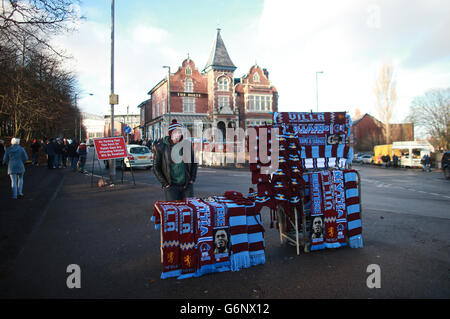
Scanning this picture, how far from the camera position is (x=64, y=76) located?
1109 inches

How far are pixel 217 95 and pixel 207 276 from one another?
135ft

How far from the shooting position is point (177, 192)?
202 inches

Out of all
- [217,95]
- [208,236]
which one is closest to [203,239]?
[208,236]

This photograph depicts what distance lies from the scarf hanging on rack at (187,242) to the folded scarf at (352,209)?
2.64 m

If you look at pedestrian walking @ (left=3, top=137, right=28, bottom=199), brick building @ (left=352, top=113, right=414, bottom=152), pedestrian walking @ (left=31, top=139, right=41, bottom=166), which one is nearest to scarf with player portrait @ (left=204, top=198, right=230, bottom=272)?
pedestrian walking @ (left=3, top=137, right=28, bottom=199)

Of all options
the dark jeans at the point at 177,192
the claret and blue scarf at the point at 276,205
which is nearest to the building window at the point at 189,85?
the dark jeans at the point at 177,192

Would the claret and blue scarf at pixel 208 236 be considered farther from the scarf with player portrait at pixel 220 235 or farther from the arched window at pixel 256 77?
the arched window at pixel 256 77

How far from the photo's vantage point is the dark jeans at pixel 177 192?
5078 millimetres

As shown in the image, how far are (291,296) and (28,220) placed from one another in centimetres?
671

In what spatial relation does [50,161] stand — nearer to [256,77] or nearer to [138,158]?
[138,158]

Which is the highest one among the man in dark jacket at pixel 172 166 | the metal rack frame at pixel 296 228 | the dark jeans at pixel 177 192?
the man in dark jacket at pixel 172 166

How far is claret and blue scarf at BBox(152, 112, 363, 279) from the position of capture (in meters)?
3.85

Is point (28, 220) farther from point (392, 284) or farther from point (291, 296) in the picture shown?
point (392, 284)
